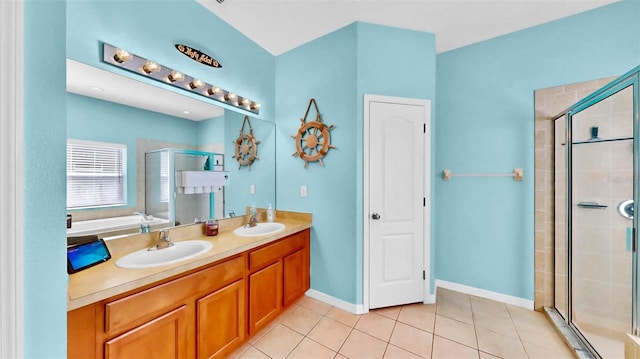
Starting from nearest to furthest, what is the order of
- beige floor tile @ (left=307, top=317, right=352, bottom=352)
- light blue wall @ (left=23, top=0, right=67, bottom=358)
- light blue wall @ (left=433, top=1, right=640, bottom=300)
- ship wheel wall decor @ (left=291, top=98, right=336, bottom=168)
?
light blue wall @ (left=23, top=0, right=67, bottom=358), beige floor tile @ (left=307, top=317, right=352, bottom=352), light blue wall @ (left=433, top=1, right=640, bottom=300), ship wheel wall decor @ (left=291, top=98, right=336, bottom=168)

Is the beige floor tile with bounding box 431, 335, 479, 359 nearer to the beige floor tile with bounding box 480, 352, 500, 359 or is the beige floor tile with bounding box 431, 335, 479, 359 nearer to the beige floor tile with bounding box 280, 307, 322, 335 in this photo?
the beige floor tile with bounding box 480, 352, 500, 359

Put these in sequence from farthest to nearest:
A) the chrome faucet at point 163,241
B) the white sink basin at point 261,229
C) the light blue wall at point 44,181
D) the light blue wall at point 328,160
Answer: the light blue wall at point 328,160
the white sink basin at point 261,229
the chrome faucet at point 163,241
the light blue wall at point 44,181

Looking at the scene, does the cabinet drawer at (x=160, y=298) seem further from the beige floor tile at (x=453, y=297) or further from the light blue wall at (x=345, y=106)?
the beige floor tile at (x=453, y=297)

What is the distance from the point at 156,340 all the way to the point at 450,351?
190 cm

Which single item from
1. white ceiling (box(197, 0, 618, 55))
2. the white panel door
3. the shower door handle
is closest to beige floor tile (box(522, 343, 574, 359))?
the white panel door

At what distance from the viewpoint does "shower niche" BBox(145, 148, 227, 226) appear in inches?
65.3

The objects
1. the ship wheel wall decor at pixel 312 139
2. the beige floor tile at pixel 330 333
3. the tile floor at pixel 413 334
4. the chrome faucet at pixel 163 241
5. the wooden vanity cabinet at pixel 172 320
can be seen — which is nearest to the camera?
the wooden vanity cabinet at pixel 172 320

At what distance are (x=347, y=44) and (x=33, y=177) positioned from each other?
2.31m

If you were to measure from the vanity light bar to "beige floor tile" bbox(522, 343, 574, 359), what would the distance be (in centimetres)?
307

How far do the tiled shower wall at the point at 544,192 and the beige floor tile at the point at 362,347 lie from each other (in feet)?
5.49

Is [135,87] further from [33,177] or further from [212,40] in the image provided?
[33,177]

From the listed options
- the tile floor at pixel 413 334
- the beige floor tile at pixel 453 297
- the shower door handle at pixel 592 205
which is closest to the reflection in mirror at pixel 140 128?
the tile floor at pixel 413 334

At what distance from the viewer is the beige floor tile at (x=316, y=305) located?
223 cm

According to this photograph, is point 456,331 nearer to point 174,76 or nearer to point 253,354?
point 253,354
